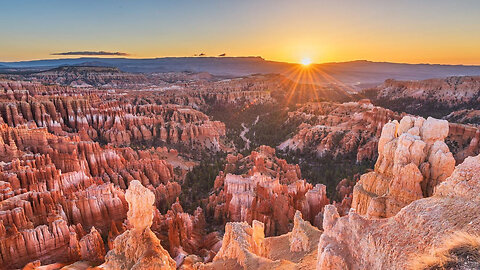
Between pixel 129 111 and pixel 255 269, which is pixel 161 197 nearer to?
pixel 255 269

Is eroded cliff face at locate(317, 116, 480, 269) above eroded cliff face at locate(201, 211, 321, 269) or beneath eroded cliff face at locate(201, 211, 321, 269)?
above

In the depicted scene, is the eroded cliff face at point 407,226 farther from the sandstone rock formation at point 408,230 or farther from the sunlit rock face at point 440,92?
the sunlit rock face at point 440,92

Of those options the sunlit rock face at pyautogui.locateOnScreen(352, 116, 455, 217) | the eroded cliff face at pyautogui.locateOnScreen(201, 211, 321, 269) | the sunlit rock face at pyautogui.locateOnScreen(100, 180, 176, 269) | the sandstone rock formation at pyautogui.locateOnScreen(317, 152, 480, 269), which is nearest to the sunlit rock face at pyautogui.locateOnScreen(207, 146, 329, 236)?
the sunlit rock face at pyautogui.locateOnScreen(352, 116, 455, 217)

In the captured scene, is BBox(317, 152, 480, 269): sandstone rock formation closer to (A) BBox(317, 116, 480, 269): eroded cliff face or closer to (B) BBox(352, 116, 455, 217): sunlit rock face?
(A) BBox(317, 116, 480, 269): eroded cliff face

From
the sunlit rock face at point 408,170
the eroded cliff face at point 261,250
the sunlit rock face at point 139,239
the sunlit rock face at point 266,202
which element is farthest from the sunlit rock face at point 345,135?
the sunlit rock face at point 139,239

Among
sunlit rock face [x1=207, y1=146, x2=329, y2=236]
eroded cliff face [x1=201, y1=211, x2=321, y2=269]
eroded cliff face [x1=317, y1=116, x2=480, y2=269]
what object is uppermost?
eroded cliff face [x1=317, y1=116, x2=480, y2=269]

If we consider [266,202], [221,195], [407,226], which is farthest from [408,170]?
[221,195]
